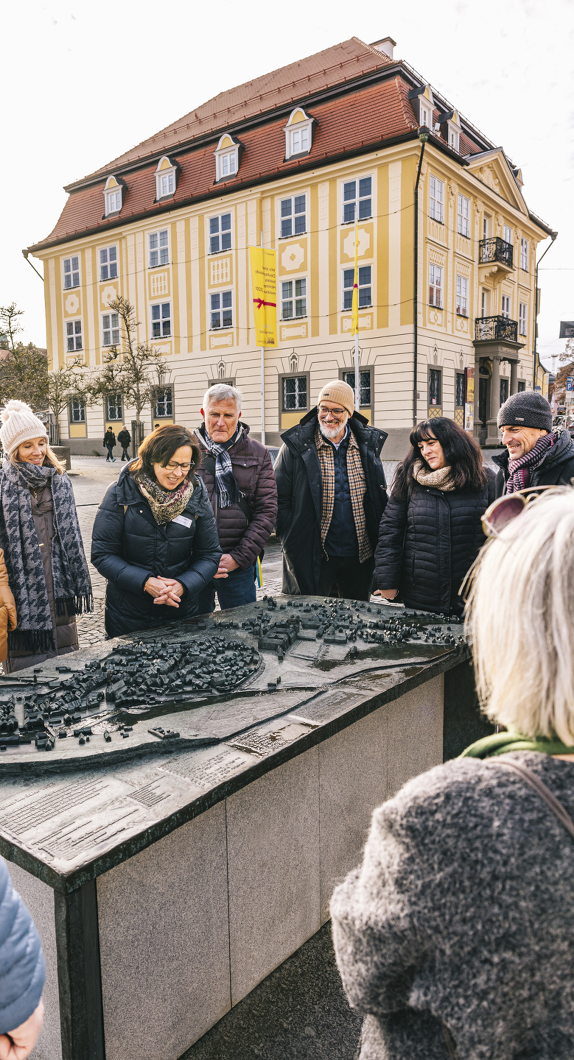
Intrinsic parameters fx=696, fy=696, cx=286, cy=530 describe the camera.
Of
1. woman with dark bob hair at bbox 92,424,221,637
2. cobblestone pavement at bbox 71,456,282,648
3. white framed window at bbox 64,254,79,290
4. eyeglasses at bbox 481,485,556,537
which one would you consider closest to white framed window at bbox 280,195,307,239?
cobblestone pavement at bbox 71,456,282,648

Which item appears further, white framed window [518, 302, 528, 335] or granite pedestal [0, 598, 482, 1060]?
white framed window [518, 302, 528, 335]

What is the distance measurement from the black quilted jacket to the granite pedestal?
0.83 meters

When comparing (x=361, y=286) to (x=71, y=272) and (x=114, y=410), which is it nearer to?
(x=114, y=410)

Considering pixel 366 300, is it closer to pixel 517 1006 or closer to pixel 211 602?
pixel 211 602

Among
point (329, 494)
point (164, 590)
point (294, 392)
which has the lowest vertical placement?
point (164, 590)

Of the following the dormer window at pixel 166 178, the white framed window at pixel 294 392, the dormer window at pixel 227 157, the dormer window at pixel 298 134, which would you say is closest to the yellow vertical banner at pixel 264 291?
the white framed window at pixel 294 392

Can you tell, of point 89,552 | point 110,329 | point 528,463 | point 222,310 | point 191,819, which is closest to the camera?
point 191,819

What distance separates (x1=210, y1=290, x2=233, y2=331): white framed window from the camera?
24750mm

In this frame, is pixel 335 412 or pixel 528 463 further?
pixel 335 412

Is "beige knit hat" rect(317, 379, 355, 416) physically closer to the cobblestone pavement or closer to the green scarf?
the cobblestone pavement

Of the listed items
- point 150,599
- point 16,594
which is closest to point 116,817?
point 150,599

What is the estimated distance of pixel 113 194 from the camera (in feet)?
91.4

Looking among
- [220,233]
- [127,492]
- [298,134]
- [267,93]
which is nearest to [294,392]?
[220,233]

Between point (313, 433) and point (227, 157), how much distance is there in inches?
941
